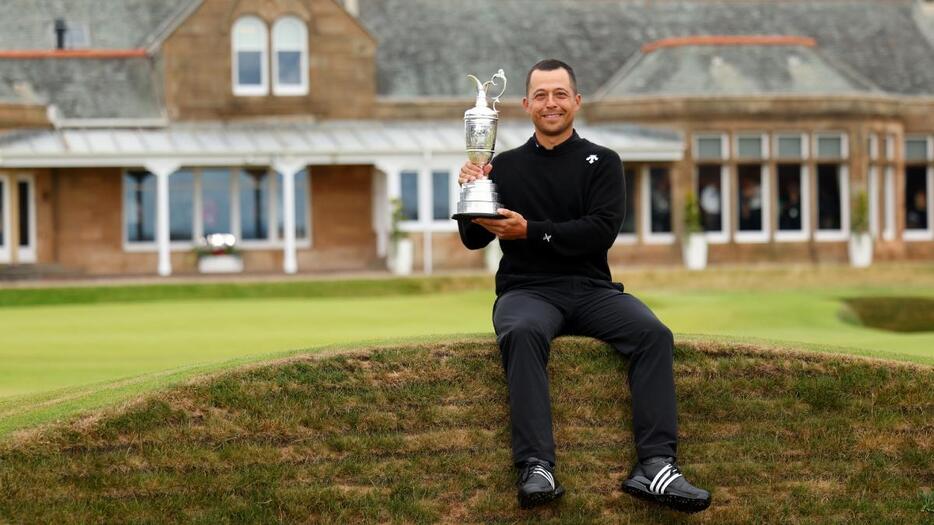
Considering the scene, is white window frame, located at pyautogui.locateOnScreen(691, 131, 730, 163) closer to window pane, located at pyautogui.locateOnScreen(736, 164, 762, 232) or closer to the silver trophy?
window pane, located at pyautogui.locateOnScreen(736, 164, 762, 232)

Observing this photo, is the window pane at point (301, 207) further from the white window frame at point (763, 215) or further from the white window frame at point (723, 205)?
the white window frame at point (763, 215)

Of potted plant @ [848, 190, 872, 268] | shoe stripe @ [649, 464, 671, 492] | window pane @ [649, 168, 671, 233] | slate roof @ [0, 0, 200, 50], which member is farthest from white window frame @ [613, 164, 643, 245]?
shoe stripe @ [649, 464, 671, 492]

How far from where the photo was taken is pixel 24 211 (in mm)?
27500

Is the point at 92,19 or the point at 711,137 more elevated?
the point at 92,19

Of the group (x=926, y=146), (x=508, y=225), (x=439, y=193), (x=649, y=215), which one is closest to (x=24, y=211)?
(x=439, y=193)

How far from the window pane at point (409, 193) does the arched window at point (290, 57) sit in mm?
2607

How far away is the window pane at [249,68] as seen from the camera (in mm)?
28375

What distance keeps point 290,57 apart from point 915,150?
43.6 feet

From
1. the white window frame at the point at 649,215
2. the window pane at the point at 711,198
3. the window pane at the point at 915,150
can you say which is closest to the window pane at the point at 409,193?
the white window frame at the point at 649,215

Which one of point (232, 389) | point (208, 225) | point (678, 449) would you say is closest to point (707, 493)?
point (678, 449)

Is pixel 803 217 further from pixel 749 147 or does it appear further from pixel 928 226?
pixel 928 226

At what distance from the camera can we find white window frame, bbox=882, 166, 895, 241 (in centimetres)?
3005

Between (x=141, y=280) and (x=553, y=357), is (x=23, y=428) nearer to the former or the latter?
(x=553, y=357)

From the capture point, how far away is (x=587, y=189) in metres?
7.45
